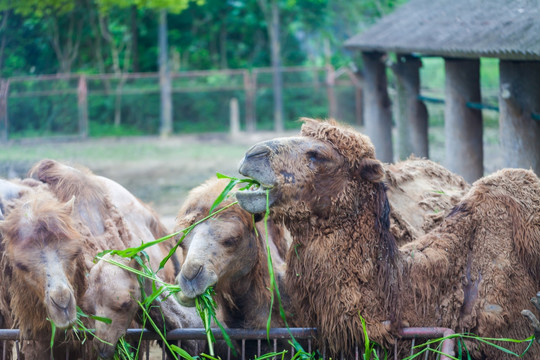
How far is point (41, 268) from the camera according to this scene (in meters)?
3.89

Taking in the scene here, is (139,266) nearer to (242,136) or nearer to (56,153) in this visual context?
(56,153)

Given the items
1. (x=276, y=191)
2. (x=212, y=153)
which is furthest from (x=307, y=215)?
(x=212, y=153)

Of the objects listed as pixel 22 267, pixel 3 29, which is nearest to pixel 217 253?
pixel 22 267

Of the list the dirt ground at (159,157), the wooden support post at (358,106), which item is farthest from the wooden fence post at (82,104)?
the wooden support post at (358,106)

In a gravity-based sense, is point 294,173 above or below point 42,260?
above

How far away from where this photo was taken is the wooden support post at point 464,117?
8.86 meters

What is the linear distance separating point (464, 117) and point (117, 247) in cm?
536

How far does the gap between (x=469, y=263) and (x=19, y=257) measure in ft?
7.71

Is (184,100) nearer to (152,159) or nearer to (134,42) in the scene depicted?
(134,42)

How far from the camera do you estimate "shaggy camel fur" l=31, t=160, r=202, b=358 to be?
393 centimetres

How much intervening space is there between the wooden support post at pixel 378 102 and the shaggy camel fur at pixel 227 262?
7.87 m

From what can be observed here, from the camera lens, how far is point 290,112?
26.0 meters

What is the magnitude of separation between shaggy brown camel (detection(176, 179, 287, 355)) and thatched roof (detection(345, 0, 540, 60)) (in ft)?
9.54

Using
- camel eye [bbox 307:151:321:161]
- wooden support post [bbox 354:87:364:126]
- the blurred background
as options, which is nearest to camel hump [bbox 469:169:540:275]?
camel eye [bbox 307:151:321:161]
